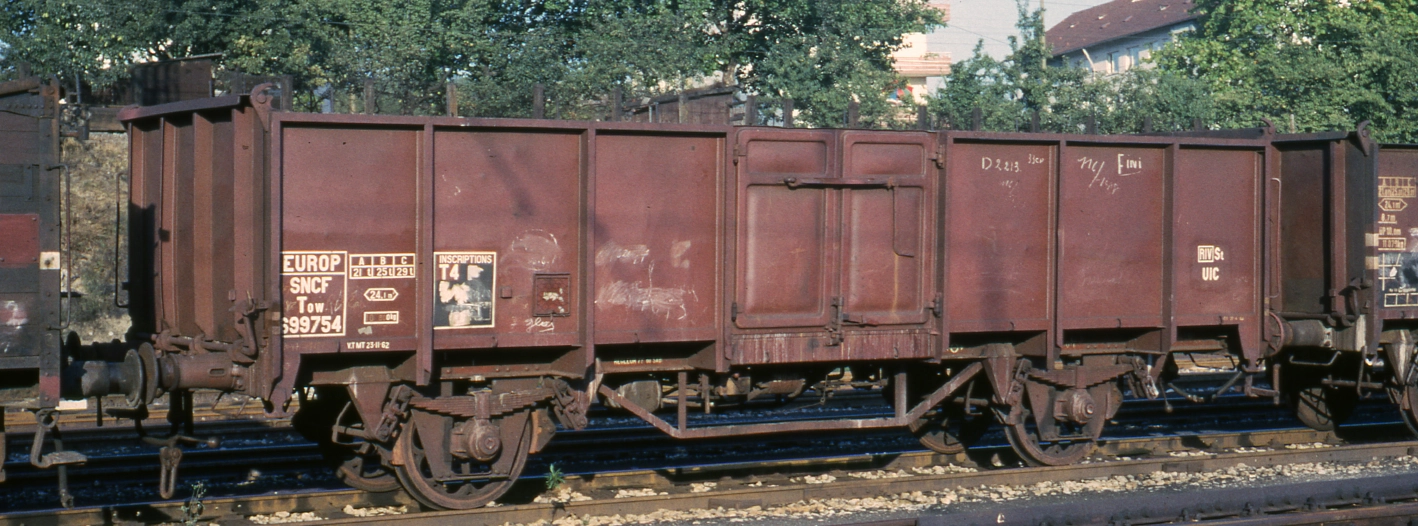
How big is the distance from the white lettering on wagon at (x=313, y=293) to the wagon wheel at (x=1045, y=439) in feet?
17.9

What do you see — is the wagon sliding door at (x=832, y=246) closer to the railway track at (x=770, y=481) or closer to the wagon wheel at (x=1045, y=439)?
the railway track at (x=770, y=481)

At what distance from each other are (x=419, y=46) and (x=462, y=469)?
20.3 m

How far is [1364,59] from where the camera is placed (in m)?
28.5

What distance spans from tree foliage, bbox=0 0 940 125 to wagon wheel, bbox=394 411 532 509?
17270mm

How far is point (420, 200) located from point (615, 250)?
1396 millimetres

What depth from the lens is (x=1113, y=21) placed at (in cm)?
6881

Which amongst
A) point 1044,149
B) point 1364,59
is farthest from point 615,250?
point 1364,59

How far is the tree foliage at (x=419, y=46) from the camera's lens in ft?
87.2

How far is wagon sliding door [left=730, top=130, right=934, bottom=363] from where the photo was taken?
28.7 ft

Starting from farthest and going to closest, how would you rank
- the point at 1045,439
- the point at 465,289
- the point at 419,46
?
the point at 419,46
the point at 1045,439
the point at 465,289

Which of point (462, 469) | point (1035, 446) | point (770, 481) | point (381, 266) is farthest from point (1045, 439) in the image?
point (381, 266)

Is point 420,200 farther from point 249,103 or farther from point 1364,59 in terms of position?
point 1364,59

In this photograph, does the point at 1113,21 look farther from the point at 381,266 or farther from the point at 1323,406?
the point at 381,266

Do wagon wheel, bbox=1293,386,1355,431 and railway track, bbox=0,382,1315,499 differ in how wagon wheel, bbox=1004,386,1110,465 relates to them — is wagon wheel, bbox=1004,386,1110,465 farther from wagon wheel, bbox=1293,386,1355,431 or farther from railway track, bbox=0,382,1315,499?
wagon wheel, bbox=1293,386,1355,431
